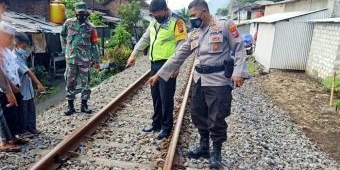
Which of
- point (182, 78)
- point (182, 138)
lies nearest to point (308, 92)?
point (182, 78)

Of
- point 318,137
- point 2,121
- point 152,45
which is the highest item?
point 152,45

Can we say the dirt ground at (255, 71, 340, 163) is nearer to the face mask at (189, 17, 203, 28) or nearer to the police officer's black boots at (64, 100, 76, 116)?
the face mask at (189, 17, 203, 28)

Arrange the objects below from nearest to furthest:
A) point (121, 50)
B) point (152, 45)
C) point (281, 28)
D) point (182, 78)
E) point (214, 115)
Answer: point (214, 115) < point (152, 45) < point (182, 78) < point (281, 28) < point (121, 50)

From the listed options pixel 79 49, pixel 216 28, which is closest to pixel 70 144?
pixel 79 49

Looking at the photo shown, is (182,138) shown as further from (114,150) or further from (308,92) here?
(308,92)

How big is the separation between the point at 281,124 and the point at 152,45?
139 inches

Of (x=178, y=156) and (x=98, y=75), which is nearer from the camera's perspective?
(x=178, y=156)

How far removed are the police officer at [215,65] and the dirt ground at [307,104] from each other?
111 inches

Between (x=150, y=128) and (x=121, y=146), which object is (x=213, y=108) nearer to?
(x=121, y=146)

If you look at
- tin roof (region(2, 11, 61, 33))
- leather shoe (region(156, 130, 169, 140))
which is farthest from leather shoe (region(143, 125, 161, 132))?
tin roof (region(2, 11, 61, 33))

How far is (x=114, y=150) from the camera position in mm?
4605

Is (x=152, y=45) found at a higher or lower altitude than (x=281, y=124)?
higher

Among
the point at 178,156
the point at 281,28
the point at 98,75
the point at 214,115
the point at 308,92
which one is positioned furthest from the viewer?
the point at 281,28

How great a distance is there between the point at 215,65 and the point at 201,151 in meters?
1.22
